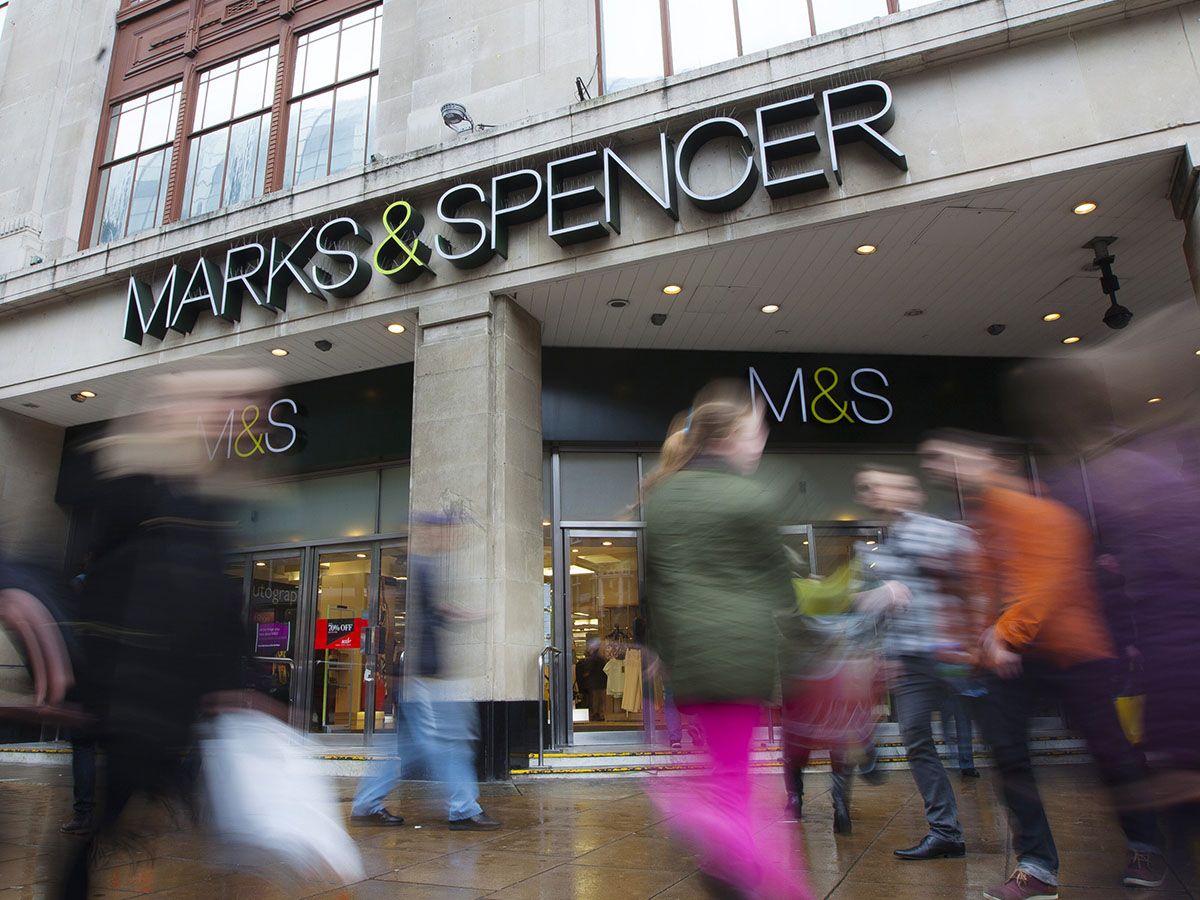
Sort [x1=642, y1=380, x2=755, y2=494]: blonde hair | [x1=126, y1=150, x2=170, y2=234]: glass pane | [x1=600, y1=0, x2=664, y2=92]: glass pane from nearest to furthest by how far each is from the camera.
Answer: [x1=642, y1=380, x2=755, y2=494]: blonde hair → [x1=600, y1=0, x2=664, y2=92]: glass pane → [x1=126, y1=150, x2=170, y2=234]: glass pane

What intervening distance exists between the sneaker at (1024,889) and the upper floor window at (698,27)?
860 centimetres

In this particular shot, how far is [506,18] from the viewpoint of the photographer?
1009 cm

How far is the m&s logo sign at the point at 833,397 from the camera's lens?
11.0 meters

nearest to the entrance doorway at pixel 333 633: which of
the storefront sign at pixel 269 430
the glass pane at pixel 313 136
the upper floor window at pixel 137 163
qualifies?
the storefront sign at pixel 269 430

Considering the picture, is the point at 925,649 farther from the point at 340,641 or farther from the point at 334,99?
the point at 334,99

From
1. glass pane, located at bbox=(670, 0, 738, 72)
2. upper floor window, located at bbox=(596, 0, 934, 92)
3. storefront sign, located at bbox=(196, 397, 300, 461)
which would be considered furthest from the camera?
storefront sign, located at bbox=(196, 397, 300, 461)

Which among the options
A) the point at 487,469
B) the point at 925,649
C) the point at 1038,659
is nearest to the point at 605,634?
the point at 487,469

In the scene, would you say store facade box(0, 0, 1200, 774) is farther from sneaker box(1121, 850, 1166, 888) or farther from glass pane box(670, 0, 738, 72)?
sneaker box(1121, 850, 1166, 888)

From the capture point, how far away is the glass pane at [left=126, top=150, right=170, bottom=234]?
12289mm

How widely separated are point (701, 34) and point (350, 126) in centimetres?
498

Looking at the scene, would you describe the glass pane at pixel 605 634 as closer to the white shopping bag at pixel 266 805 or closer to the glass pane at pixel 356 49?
the glass pane at pixel 356 49

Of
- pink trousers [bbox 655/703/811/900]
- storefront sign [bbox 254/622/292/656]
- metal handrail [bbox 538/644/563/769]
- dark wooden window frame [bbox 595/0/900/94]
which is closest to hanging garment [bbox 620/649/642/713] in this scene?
metal handrail [bbox 538/644/563/769]

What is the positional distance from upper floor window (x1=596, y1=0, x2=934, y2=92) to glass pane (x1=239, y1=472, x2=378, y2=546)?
6.39 meters

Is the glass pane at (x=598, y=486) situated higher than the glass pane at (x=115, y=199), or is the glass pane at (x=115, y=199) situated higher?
the glass pane at (x=115, y=199)
